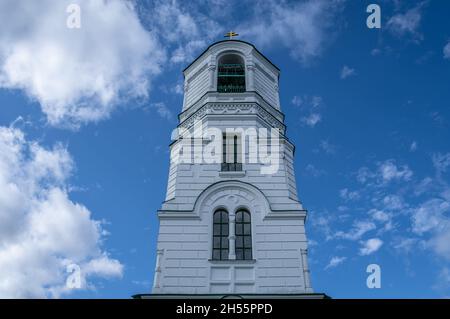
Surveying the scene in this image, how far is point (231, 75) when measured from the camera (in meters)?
26.4

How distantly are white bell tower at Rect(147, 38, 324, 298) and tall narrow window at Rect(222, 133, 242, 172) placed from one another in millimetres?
48

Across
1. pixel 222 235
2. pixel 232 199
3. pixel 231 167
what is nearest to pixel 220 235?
pixel 222 235

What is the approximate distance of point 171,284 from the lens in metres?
18.2

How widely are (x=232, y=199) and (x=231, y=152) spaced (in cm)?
285

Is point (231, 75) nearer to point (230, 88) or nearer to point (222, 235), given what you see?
point (230, 88)

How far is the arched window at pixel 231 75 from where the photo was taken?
25.9 m

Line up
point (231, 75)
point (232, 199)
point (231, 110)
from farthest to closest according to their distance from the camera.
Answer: point (231, 75), point (231, 110), point (232, 199)

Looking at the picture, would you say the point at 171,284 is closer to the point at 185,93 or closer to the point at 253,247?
the point at 253,247

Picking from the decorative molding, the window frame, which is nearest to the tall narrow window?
the decorative molding

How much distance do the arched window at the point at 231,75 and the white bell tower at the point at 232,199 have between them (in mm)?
64

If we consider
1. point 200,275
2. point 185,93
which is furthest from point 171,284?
point 185,93

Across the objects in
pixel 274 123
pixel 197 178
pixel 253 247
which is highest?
pixel 274 123
